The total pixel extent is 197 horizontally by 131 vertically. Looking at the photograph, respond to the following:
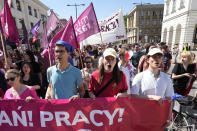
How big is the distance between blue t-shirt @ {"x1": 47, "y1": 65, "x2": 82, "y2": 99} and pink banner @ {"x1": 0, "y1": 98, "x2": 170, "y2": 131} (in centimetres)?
19

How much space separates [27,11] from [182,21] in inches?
1062

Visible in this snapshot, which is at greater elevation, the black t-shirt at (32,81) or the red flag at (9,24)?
the red flag at (9,24)

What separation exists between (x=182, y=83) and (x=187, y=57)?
2.01ft

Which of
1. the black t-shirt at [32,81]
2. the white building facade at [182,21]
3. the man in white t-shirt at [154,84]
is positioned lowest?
the black t-shirt at [32,81]

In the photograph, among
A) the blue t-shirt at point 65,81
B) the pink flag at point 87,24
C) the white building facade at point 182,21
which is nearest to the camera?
the blue t-shirt at point 65,81

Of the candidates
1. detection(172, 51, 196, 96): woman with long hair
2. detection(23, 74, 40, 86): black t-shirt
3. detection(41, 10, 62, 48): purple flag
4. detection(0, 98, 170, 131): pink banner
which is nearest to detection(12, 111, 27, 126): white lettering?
detection(0, 98, 170, 131): pink banner

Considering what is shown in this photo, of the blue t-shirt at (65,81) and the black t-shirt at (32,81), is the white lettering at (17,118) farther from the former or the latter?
the black t-shirt at (32,81)

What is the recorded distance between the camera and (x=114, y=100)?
1887mm

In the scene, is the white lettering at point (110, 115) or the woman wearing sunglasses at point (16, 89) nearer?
the white lettering at point (110, 115)

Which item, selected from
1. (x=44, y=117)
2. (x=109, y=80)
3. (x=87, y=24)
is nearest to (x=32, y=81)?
(x=44, y=117)

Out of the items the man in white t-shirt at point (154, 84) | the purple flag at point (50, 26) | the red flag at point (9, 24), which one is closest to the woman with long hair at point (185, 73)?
the man in white t-shirt at point (154, 84)

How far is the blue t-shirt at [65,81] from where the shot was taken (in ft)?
6.61

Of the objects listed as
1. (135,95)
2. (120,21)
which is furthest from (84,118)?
(120,21)

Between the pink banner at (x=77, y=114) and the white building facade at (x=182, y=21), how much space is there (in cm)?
2257
